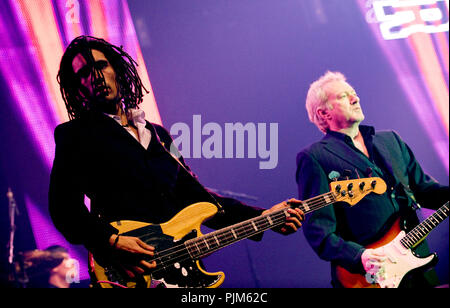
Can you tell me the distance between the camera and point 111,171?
2.69 m

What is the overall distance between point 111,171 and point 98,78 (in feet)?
2.06

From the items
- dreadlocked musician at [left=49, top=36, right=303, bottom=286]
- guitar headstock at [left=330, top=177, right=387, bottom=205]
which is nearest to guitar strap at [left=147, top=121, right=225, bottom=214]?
dreadlocked musician at [left=49, top=36, right=303, bottom=286]

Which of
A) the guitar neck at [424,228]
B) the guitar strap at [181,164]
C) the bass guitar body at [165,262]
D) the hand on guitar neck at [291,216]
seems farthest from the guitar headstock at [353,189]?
the bass guitar body at [165,262]

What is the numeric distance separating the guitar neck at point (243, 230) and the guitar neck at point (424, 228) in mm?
665

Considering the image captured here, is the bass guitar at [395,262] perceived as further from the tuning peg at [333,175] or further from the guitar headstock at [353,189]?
the tuning peg at [333,175]

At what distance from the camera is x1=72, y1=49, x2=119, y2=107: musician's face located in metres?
2.75

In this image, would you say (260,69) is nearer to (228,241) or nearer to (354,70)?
(354,70)

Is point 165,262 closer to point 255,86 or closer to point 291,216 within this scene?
point 291,216

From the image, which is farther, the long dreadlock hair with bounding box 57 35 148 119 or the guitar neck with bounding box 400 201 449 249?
the guitar neck with bounding box 400 201 449 249

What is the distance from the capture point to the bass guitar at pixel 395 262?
9.61 feet

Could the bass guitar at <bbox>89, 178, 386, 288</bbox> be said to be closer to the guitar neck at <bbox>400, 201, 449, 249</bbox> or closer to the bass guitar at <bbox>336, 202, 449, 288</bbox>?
the bass guitar at <bbox>336, 202, 449, 288</bbox>

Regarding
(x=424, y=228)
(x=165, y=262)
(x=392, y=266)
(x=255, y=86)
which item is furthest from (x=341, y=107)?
(x=165, y=262)

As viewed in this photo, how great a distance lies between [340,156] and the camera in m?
3.05

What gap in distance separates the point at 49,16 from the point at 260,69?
157 centimetres
